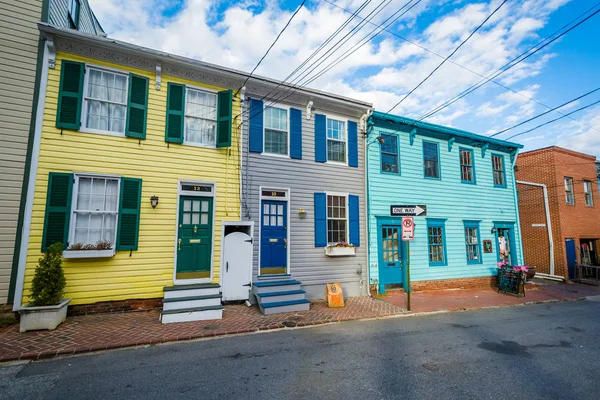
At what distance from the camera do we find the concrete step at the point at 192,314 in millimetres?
6688

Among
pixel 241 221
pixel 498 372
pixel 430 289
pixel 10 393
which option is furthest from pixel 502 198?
pixel 10 393

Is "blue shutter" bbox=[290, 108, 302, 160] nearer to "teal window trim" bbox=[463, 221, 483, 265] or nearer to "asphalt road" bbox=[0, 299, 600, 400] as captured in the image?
"asphalt road" bbox=[0, 299, 600, 400]

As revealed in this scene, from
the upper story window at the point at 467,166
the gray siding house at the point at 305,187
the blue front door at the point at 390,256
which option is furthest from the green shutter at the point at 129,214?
the upper story window at the point at 467,166

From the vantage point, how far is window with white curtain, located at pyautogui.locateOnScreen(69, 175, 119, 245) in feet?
23.1

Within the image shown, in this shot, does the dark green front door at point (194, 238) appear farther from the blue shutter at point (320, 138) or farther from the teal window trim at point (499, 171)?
the teal window trim at point (499, 171)

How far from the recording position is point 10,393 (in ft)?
12.6

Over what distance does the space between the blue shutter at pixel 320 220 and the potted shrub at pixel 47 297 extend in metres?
6.52

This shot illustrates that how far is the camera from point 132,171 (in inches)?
298

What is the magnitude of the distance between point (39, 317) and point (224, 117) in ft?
20.4

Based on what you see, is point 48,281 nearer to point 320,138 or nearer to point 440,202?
point 320,138

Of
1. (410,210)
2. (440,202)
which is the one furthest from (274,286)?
(440,202)

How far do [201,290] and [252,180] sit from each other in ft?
11.0

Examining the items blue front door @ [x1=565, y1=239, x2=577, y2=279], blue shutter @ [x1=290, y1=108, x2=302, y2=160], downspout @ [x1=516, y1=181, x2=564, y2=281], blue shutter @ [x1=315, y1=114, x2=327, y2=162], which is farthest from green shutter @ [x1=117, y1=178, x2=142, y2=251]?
blue front door @ [x1=565, y1=239, x2=577, y2=279]

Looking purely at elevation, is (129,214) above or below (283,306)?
above
